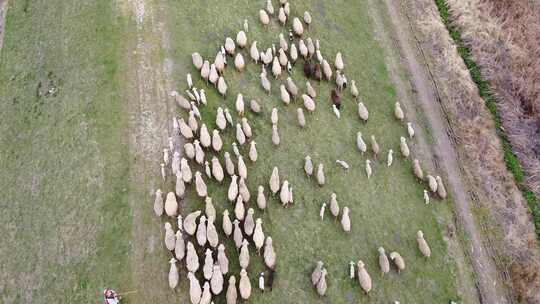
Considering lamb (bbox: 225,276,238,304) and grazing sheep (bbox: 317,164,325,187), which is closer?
lamb (bbox: 225,276,238,304)

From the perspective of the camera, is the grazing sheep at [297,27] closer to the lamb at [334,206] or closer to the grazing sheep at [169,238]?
the lamb at [334,206]

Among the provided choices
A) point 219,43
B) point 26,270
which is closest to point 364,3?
point 219,43

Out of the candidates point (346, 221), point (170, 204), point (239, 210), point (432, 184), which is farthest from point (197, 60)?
point (432, 184)

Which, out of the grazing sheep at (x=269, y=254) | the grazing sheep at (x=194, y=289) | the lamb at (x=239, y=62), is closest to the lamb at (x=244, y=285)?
the grazing sheep at (x=269, y=254)

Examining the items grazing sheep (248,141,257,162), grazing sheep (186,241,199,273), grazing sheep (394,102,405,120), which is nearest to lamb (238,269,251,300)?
grazing sheep (186,241,199,273)

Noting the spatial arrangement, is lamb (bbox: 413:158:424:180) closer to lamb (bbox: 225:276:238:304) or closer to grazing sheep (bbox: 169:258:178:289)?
lamb (bbox: 225:276:238:304)

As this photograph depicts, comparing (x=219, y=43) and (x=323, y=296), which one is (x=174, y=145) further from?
(x=323, y=296)

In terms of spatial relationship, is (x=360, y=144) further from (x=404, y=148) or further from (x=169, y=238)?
(x=169, y=238)
